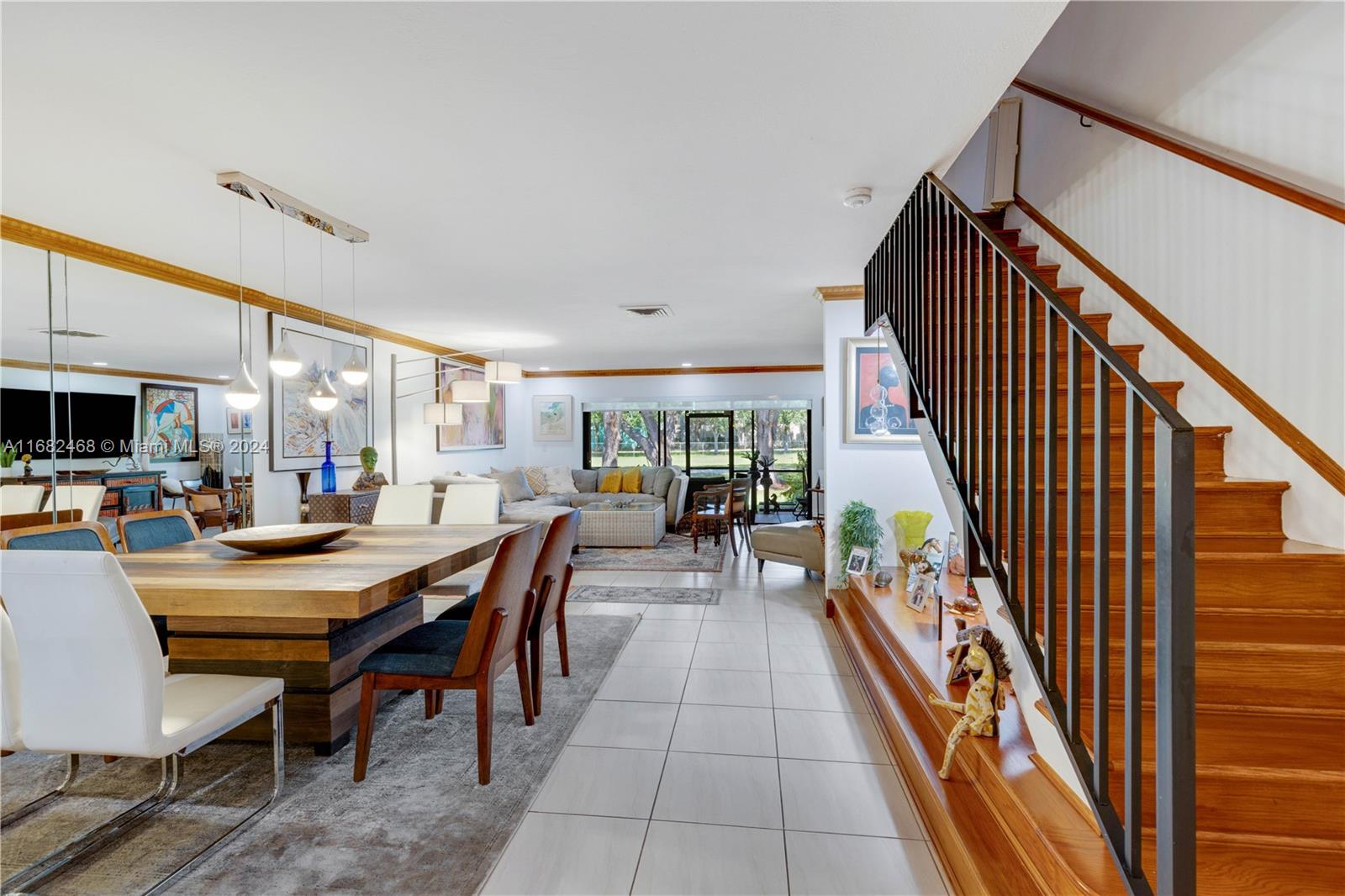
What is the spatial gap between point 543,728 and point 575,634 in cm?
139

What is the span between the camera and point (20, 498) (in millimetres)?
3223

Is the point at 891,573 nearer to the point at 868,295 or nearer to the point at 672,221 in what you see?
the point at 868,295

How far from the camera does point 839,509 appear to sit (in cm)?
480

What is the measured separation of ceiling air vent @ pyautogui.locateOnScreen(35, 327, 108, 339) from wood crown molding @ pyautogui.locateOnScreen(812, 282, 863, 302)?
15.2 feet

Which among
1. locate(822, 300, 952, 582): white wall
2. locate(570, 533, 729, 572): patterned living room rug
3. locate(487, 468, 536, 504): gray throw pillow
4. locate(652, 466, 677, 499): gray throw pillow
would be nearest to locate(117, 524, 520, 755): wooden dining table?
locate(822, 300, 952, 582): white wall

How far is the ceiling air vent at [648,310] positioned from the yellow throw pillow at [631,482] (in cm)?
406

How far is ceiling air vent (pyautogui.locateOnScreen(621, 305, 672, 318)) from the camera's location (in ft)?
17.6

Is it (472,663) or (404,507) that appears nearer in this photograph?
(472,663)

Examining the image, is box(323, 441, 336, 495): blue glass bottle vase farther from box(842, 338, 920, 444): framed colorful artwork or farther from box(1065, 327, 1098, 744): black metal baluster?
box(1065, 327, 1098, 744): black metal baluster

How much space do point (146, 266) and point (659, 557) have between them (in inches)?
194

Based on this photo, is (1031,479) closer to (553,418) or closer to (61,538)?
(61,538)

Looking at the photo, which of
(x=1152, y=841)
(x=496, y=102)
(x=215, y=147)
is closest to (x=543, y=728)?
(x=1152, y=841)

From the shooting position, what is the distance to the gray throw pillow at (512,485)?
7945 mm

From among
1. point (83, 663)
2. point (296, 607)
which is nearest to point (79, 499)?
point (83, 663)
